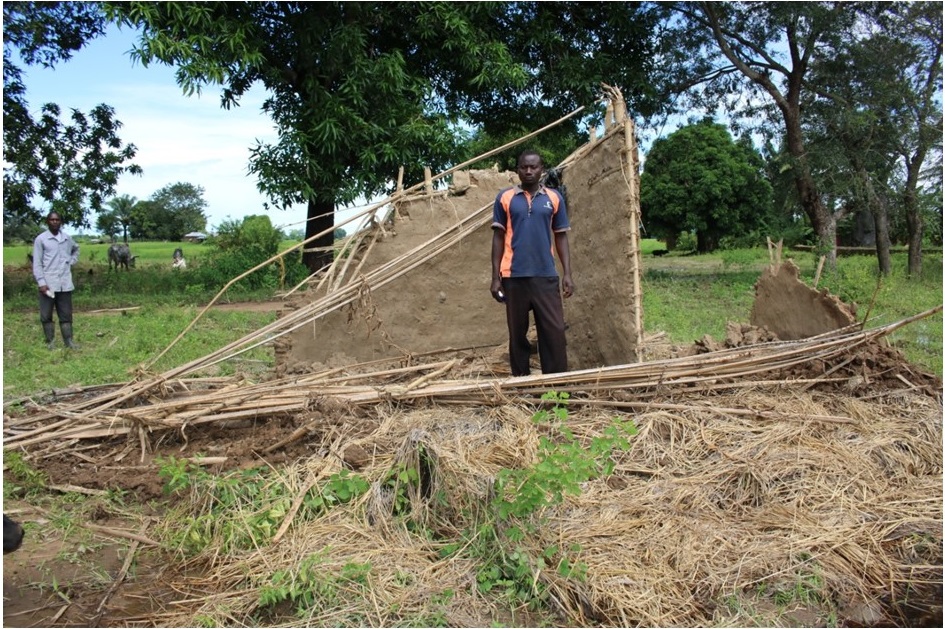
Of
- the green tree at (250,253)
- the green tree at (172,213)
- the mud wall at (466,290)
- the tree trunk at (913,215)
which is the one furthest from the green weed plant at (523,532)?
the green tree at (172,213)

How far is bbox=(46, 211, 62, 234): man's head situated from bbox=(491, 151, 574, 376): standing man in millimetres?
5002

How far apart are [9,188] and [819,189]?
13.4 m

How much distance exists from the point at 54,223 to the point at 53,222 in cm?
2

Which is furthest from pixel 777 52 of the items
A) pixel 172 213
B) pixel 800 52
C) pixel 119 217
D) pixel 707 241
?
pixel 172 213

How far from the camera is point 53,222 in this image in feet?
23.4

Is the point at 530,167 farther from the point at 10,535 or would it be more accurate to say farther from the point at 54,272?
the point at 54,272

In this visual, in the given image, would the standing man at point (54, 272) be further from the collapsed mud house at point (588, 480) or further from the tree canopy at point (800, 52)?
the tree canopy at point (800, 52)

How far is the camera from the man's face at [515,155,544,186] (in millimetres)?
4320

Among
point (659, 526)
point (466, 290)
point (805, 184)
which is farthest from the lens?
point (805, 184)

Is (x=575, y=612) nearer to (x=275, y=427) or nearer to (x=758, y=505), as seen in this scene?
(x=758, y=505)

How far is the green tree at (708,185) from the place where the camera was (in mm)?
22906

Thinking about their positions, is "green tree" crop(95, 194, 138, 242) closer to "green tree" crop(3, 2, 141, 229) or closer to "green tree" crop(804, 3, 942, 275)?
"green tree" crop(3, 2, 141, 229)

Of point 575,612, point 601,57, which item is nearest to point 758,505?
point 575,612

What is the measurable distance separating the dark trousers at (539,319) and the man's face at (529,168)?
23.9 inches
